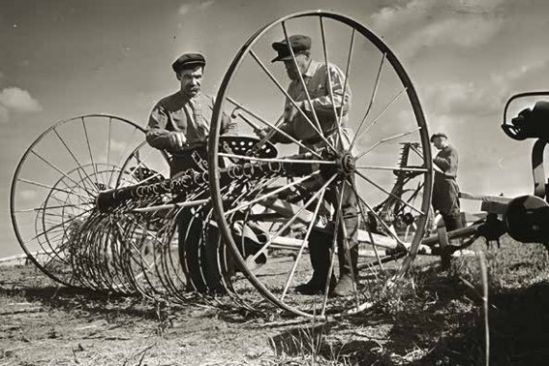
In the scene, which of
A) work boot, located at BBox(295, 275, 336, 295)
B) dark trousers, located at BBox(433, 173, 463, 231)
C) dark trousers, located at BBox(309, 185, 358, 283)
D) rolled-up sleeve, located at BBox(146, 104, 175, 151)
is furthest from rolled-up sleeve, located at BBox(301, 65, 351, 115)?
dark trousers, located at BBox(433, 173, 463, 231)

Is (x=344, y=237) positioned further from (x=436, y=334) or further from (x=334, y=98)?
(x=436, y=334)

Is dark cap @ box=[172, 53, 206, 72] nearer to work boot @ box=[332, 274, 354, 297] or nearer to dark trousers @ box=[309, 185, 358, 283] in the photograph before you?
dark trousers @ box=[309, 185, 358, 283]

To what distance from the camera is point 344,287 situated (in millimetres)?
3859

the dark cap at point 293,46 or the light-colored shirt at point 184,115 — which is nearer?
the dark cap at point 293,46

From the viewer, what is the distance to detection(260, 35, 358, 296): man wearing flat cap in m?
3.62

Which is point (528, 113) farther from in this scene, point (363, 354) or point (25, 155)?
point (25, 155)

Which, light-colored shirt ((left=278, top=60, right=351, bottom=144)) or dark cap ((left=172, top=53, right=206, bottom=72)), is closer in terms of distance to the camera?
light-colored shirt ((left=278, top=60, right=351, bottom=144))

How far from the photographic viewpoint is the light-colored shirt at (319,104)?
365cm

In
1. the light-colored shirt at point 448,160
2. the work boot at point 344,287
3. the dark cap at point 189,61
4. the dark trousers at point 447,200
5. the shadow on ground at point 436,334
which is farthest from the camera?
the light-colored shirt at point 448,160

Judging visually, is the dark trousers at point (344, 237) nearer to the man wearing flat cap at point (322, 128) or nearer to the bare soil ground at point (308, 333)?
the man wearing flat cap at point (322, 128)

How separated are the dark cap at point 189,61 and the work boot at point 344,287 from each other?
2146 millimetres

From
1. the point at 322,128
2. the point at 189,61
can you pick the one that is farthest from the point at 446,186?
the point at 189,61

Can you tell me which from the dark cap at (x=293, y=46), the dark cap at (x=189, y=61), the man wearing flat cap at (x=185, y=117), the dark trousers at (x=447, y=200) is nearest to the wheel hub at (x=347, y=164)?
the dark cap at (x=293, y=46)

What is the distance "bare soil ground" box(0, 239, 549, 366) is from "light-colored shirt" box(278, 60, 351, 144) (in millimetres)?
1222
